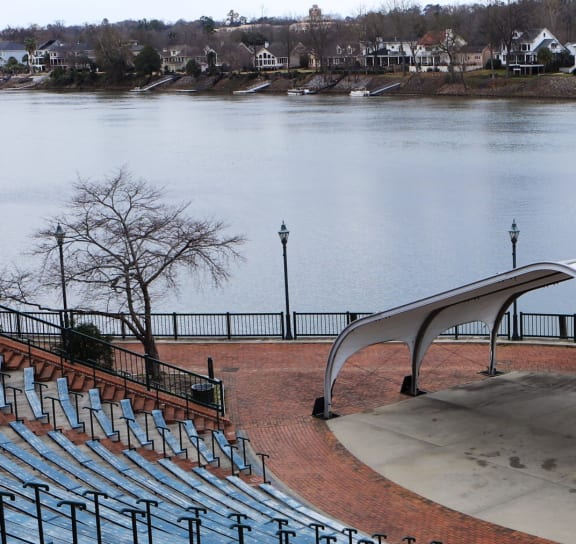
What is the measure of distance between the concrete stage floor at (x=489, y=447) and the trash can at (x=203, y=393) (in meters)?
2.57

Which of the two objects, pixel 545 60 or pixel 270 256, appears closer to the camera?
pixel 270 256

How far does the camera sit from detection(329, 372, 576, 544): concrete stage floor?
671 inches

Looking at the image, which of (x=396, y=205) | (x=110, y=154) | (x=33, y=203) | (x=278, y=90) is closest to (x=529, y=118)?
(x=110, y=154)

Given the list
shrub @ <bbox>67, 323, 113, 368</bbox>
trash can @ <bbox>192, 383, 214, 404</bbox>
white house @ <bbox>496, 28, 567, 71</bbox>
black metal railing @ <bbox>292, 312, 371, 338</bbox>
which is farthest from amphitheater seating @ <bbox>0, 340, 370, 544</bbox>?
white house @ <bbox>496, 28, 567, 71</bbox>

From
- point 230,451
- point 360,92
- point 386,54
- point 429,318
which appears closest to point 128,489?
point 230,451

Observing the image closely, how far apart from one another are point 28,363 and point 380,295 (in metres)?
20.0

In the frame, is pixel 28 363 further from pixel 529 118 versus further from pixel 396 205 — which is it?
pixel 529 118

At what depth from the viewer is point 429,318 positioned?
909 inches

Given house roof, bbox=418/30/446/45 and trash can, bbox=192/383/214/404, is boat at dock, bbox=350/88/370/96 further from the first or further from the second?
trash can, bbox=192/383/214/404

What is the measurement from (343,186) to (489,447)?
4948 cm

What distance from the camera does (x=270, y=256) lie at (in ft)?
153

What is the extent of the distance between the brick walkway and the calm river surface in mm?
10100

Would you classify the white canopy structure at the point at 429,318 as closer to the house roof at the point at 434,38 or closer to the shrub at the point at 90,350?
the shrub at the point at 90,350

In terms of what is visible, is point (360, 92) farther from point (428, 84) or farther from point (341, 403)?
point (341, 403)
